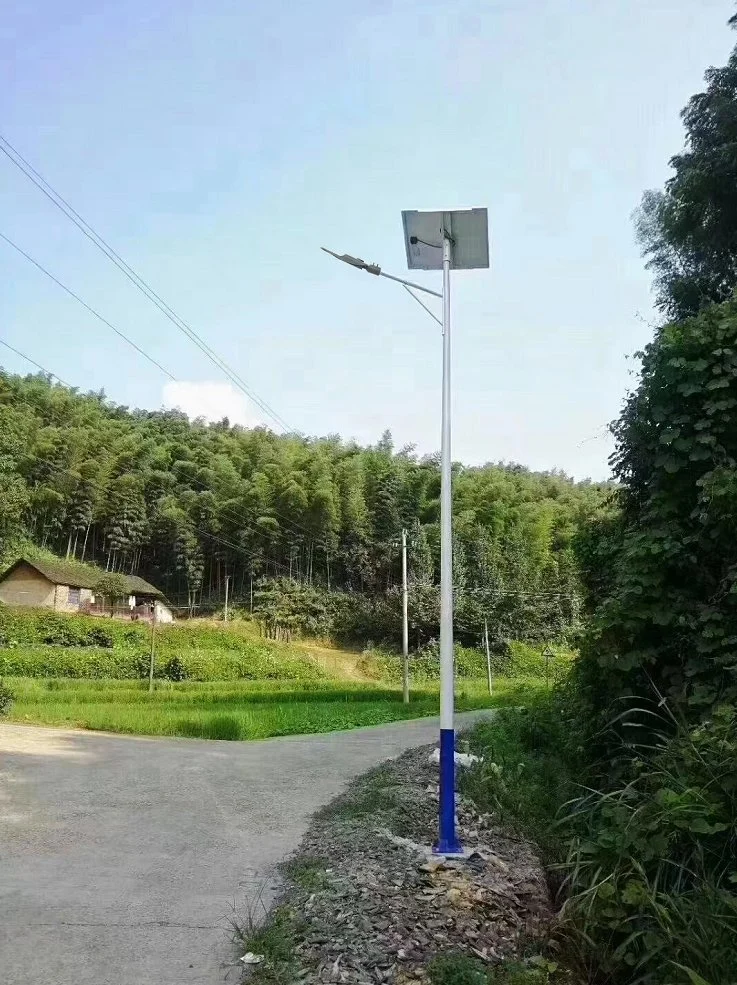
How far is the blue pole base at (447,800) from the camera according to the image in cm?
448

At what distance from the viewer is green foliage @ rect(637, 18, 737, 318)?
941 centimetres

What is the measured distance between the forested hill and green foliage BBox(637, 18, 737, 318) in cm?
2984

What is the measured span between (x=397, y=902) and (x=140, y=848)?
7.61 feet

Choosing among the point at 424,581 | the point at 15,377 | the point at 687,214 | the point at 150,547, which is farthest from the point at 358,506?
the point at 687,214

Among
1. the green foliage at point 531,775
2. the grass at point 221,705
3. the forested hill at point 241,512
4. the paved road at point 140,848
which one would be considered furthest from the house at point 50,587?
the green foliage at point 531,775

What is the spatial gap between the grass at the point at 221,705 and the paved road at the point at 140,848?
3612 millimetres

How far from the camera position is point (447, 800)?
4.52 m

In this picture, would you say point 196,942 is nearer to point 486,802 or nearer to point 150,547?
point 486,802

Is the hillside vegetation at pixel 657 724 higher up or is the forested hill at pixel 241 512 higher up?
the forested hill at pixel 241 512

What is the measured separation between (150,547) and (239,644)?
11.5 metres

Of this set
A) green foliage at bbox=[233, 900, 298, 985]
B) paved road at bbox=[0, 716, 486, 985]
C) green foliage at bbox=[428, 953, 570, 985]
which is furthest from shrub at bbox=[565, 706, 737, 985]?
paved road at bbox=[0, 716, 486, 985]

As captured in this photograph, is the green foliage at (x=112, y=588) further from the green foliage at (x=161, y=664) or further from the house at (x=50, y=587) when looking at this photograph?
the green foliage at (x=161, y=664)

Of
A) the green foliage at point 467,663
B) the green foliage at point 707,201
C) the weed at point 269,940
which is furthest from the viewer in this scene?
the green foliage at point 467,663

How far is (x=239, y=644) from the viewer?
1451 inches
